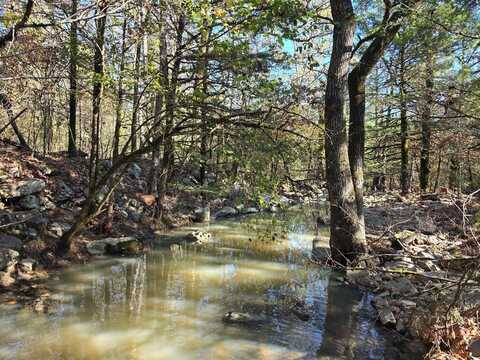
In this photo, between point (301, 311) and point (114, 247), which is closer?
point (301, 311)

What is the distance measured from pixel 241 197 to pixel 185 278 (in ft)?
9.32

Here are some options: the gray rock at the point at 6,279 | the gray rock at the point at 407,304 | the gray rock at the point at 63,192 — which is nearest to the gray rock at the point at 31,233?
the gray rock at the point at 6,279

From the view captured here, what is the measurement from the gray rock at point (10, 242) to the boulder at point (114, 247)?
1.58m

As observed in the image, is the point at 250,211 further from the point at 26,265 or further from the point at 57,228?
the point at 26,265

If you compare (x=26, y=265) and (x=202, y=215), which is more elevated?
(x=202, y=215)

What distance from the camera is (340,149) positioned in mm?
8438

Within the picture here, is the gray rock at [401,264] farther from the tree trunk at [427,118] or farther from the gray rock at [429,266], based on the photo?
the tree trunk at [427,118]

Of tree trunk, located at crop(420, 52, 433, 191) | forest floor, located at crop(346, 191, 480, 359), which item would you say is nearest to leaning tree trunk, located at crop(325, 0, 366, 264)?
forest floor, located at crop(346, 191, 480, 359)

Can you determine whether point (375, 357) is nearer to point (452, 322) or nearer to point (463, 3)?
point (452, 322)

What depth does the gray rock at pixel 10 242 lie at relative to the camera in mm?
8078

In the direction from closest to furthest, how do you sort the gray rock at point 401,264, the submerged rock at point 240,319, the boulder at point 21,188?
the submerged rock at point 240,319
the gray rock at point 401,264
the boulder at point 21,188

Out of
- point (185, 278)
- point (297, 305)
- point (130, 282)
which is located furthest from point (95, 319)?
point (297, 305)

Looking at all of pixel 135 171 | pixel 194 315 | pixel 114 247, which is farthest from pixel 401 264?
pixel 135 171

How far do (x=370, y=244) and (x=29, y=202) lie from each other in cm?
824
